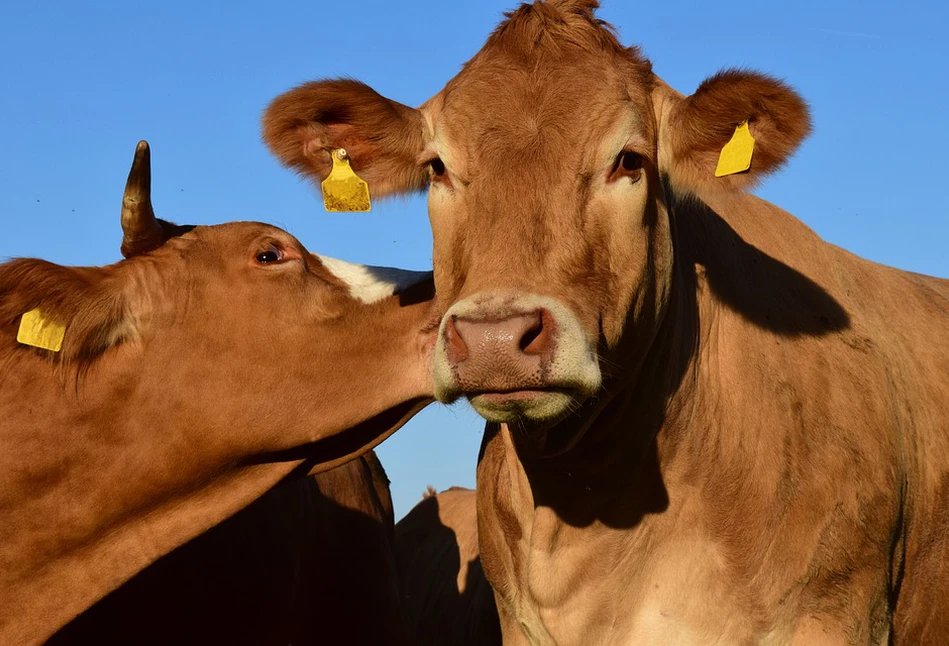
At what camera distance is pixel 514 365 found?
388 cm

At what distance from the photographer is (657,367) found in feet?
15.8

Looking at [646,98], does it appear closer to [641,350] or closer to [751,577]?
[641,350]

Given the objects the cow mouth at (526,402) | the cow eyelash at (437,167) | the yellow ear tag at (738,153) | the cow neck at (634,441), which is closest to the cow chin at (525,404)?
the cow mouth at (526,402)

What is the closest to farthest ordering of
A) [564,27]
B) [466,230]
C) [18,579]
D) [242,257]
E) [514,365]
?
[514,365], [466,230], [564,27], [18,579], [242,257]

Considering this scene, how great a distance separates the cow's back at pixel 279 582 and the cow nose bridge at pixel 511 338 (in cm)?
257

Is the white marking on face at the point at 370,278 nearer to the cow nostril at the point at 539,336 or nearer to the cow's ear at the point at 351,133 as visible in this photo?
the cow's ear at the point at 351,133

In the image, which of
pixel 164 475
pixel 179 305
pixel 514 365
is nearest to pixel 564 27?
pixel 514 365

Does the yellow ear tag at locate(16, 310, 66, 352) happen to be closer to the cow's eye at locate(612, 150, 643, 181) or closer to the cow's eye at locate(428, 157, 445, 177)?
the cow's eye at locate(428, 157, 445, 177)

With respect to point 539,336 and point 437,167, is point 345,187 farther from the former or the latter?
point 539,336

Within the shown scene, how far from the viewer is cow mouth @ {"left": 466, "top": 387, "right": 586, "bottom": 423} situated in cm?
399

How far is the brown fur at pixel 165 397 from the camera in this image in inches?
210

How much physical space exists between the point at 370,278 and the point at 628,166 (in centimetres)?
164

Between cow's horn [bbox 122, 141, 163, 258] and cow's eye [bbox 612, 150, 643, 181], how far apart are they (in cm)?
193

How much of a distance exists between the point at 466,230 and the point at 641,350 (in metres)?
0.77
